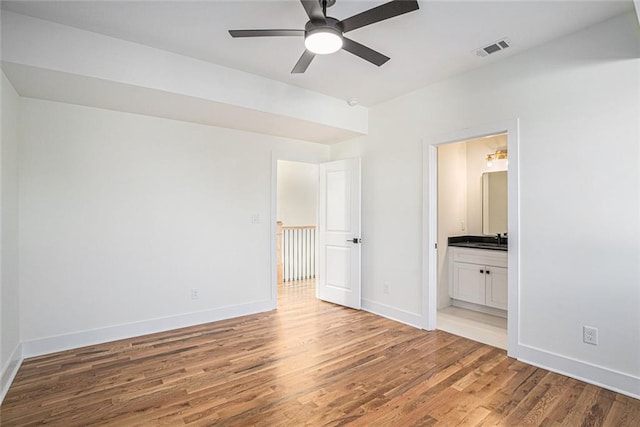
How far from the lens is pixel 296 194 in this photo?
7.31m

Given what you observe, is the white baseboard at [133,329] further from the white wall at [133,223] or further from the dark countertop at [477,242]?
the dark countertop at [477,242]

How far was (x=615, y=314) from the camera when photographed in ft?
8.11

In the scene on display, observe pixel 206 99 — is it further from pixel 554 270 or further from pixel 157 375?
pixel 554 270

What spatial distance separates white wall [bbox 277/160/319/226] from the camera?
714 cm

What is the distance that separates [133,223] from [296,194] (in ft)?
13.2

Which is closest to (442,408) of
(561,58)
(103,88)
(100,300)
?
(561,58)

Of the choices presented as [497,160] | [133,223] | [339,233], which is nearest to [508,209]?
[497,160]

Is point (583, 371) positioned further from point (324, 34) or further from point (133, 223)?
point (133, 223)

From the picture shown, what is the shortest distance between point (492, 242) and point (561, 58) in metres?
2.67

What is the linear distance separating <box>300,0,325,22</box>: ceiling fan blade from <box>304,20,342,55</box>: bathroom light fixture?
52 millimetres

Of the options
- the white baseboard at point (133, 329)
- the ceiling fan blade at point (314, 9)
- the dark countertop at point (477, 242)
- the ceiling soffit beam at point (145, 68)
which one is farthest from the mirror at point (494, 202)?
the ceiling fan blade at point (314, 9)

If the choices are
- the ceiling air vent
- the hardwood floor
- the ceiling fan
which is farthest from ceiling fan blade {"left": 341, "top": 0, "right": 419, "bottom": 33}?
the hardwood floor

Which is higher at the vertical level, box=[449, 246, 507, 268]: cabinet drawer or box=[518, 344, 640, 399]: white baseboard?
box=[449, 246, 507, 268]: cabinet drawer

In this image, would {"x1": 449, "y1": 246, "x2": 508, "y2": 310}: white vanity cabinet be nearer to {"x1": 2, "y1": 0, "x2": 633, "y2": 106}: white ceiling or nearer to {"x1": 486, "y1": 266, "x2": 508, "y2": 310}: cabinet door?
{"x1": 486, "y1": 266, "x2": 508, "y2": 310}: cabinet door
